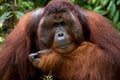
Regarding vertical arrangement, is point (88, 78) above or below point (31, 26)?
below

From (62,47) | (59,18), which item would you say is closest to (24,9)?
(59,18)

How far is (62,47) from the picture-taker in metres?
3.80

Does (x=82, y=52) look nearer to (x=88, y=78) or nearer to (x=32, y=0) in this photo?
(x=88, y=78)

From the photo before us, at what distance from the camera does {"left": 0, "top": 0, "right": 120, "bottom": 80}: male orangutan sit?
12.6 ft

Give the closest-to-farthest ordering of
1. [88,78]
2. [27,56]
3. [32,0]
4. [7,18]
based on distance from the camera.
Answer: [88,78]
[27,56]
[7,18]
[32,0]

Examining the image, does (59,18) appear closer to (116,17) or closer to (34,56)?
(34,56)

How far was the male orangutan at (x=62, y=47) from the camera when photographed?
383 centimetres

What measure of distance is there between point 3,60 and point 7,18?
845mm

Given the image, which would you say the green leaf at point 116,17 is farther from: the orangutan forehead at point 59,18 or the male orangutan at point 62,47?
the orangutan forehead at point 59,18

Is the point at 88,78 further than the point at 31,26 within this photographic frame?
No

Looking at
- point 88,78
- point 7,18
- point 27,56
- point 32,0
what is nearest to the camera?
point 88,78

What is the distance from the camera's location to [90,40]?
4.06 meters

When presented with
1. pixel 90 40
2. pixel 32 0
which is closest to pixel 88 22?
pixel 90 40

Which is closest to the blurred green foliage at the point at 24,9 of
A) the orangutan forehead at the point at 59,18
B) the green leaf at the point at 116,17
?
the green leaf at the point at 116,17
